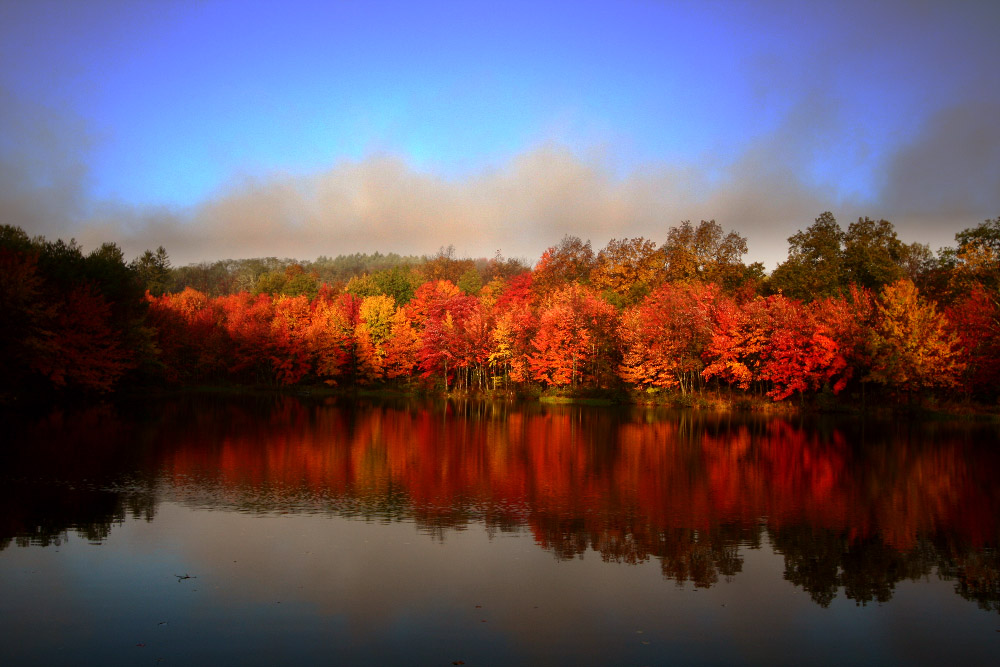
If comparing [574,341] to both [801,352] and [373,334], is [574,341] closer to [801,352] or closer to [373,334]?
[801,352]

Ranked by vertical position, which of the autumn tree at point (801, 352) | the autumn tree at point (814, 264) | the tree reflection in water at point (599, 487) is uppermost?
the autumn tree at point (814, 264)

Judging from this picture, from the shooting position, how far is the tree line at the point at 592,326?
142ft

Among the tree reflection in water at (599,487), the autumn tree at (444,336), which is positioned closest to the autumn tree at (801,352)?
the tree reflection in water at (599,487)

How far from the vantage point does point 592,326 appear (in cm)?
5859

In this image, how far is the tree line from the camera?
43.4 metres

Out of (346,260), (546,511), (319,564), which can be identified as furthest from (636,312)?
(346,260)

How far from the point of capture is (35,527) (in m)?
13.9

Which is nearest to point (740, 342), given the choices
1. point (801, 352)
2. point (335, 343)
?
point (801, 352)

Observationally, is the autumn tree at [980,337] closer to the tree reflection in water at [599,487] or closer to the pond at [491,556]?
the tree reflection in water at [599,487]

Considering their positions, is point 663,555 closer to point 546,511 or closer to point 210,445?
point 546,511

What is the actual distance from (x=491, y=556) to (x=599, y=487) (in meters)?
7.01

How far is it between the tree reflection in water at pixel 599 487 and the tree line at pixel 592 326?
10613mm

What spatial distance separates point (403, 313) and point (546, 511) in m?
58.7

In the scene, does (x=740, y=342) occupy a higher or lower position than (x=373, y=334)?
lower
